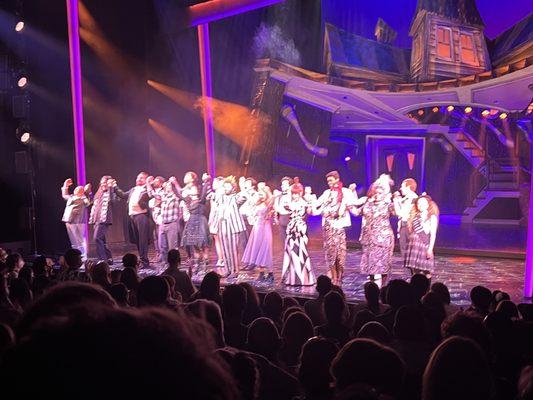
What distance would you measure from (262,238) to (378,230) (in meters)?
1.97

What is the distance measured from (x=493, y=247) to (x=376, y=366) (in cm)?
1080

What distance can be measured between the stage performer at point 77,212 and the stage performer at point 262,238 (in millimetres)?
3683

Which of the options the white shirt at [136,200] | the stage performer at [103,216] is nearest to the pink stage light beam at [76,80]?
the stage performer at [103,216]

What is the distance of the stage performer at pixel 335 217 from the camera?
311 inches

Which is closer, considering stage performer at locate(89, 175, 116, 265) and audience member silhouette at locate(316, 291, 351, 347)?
audience member silhouette at locate(316, 291, 351, 347)

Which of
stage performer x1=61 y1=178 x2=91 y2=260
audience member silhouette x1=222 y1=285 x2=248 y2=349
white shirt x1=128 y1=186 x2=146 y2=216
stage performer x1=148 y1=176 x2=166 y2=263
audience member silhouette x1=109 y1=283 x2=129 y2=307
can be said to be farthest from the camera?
stage performer x1=61 y1=178 x2=91 y2=260

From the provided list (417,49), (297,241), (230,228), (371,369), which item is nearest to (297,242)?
(297,241)

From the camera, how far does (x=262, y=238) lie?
884cm

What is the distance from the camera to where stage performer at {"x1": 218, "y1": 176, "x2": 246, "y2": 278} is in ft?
29.6

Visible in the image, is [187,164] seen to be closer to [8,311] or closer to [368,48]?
[368,48]

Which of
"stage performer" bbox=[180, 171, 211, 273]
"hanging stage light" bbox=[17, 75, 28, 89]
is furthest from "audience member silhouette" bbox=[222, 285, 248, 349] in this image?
"hanging stage light" bbox=[17, 75, 28, 89]

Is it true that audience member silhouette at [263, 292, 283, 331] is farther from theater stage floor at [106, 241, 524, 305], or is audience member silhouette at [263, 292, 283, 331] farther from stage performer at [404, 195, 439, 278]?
stage performer at [404, 195, 439, 278]

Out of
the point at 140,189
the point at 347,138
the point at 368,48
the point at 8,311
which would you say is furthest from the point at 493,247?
the point at 8,311

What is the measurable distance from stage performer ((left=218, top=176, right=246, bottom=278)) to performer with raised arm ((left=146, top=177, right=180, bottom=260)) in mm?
1028
